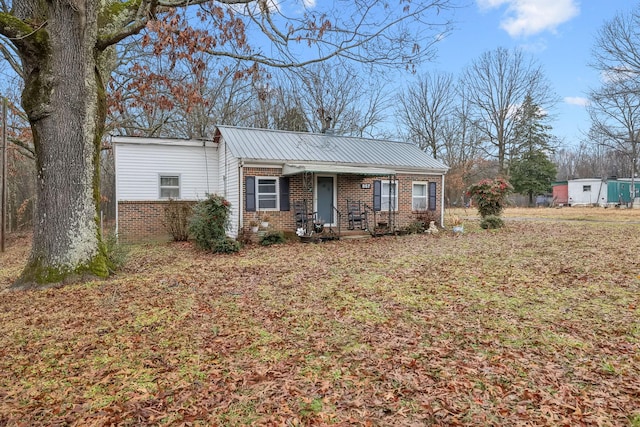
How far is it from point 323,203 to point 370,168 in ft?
7.14

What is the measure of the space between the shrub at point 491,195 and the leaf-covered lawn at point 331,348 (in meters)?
8.41

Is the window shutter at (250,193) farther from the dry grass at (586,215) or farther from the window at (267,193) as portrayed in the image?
the dry grass at (586,215)

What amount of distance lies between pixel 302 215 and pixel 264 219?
1350 mm

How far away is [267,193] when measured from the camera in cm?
1283

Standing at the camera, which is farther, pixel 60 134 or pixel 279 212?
pixel 279 212

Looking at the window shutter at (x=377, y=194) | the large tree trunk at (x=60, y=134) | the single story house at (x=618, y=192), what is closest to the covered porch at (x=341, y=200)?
the window shutter at (x=377, y=194)

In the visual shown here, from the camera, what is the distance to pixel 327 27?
6664 millimetres

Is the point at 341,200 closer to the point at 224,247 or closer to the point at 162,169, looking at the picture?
the point at 224,247

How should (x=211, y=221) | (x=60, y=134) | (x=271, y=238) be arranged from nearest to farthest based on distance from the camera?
(x=60, y=134), (x=211, y=221), (x=271, y=238)

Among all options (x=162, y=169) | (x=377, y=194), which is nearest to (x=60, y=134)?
(x=162, y=169)

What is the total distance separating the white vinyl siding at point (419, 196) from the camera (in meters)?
15.8

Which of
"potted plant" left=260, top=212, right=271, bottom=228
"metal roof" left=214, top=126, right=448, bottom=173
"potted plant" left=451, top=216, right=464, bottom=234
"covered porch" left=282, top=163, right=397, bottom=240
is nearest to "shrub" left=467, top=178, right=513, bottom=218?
"potted plant" left=451, top=216, right=464, bottom=234

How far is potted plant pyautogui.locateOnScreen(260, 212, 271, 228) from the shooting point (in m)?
12.4

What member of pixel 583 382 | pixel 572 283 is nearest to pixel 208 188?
pixel 572 283
